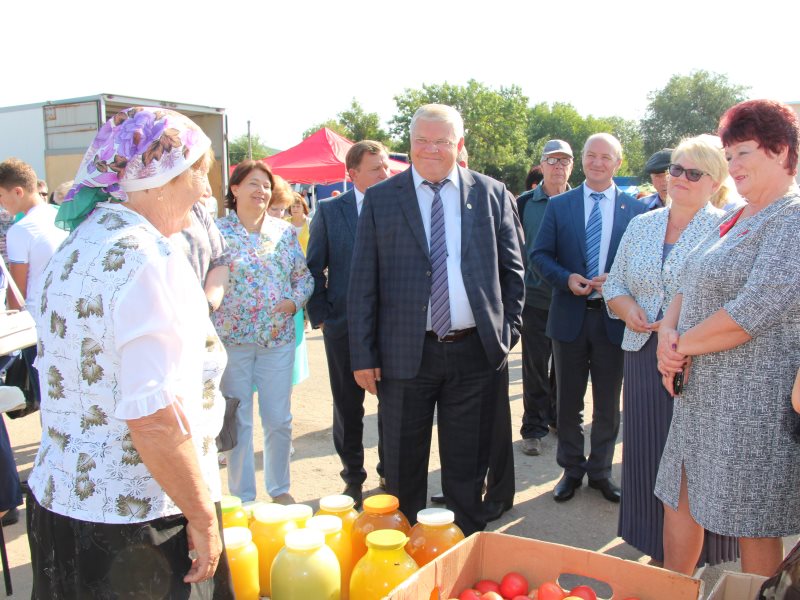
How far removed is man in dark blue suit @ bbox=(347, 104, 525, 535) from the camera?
3070 millimetres

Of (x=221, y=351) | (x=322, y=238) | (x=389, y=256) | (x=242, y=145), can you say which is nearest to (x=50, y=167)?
(x=322, y=238)

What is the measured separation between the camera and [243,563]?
2279 millimetres

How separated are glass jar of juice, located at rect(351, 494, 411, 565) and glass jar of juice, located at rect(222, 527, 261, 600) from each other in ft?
1.25

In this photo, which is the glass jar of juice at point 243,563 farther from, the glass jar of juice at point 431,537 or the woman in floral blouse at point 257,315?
the woman in floral blouse at point 257,315

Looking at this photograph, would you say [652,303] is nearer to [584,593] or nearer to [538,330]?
[584,593]

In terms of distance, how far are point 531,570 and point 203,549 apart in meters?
1.24

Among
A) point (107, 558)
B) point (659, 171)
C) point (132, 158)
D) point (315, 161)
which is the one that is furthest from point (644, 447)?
point (315, 161)

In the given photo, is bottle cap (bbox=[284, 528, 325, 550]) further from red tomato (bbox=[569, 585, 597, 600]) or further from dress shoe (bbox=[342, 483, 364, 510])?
dress shoe (bbox=[342, 483, 364, 510])

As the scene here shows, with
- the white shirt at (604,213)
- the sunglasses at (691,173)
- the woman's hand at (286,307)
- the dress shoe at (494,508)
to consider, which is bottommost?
the dress shoe at (494,508)

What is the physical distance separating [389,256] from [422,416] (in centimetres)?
80

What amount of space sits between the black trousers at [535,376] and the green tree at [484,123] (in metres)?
40.2

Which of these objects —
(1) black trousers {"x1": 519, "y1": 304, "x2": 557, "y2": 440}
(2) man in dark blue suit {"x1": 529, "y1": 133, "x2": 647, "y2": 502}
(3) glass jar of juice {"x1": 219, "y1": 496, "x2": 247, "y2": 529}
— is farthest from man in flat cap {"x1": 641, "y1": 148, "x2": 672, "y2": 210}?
(3) glass jar of juice {"x1": 219, "y1": 496, "x2": 247, "y2": 529}

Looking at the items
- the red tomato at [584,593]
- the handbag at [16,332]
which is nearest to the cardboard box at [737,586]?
the red tomato at [584,593]

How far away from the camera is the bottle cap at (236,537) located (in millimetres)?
2289
